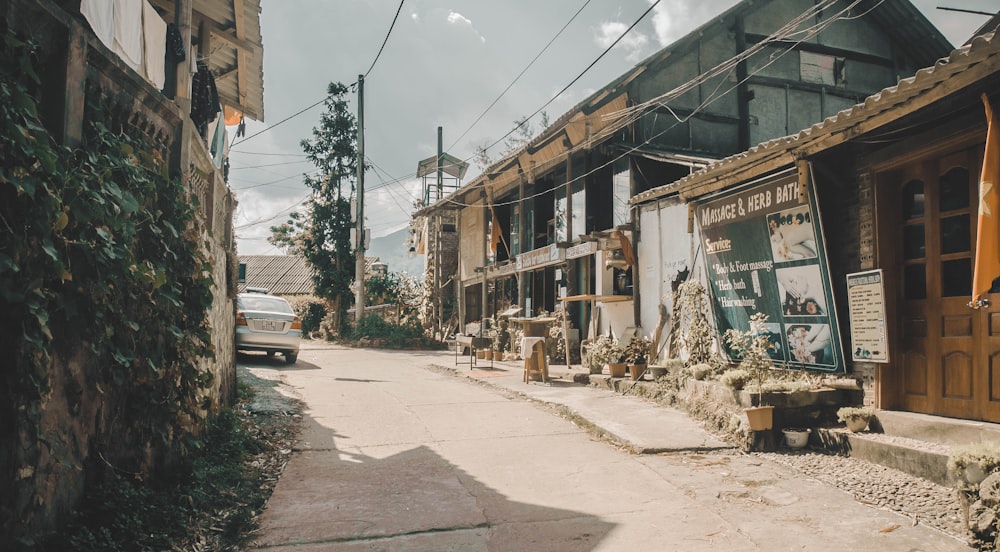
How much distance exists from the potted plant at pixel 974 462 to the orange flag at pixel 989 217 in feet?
5.01

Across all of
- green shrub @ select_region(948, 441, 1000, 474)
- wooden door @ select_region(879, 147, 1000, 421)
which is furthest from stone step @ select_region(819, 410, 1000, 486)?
green shrub @ select_region(948, 441, 1000, 474)

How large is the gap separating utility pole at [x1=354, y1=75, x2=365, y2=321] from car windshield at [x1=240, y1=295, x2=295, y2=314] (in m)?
9.26

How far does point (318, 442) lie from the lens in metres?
6.44

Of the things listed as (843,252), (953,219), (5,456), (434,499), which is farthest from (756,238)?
(5,456)

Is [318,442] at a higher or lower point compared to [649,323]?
lower

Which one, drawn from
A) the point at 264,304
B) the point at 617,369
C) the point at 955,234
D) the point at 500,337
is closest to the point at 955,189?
the point at 955,234

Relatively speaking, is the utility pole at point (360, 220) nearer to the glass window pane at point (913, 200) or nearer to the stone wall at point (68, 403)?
the stone wall at point (68, 403)

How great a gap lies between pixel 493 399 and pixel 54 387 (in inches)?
267

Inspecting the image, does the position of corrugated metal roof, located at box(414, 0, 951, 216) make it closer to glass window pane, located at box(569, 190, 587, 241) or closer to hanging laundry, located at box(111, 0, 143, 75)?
glass window pane, located at box(569, 190, 587, 241)

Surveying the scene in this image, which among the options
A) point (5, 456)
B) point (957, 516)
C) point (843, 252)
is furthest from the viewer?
point (843, 252)

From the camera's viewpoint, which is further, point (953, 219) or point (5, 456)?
point (953, 219)

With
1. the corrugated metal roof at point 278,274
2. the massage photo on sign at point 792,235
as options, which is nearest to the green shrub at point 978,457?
the massage photo on sign at point 792,235

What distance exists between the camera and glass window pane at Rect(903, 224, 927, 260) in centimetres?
616

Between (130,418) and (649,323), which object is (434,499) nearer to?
(130,418)
